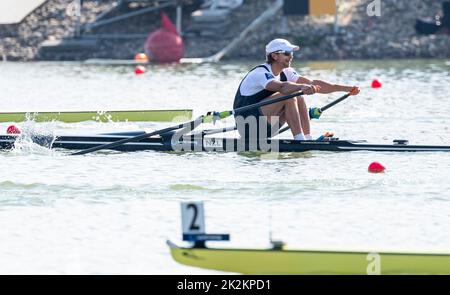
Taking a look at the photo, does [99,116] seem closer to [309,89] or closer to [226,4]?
[309,89]

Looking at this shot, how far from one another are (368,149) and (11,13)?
26.3m

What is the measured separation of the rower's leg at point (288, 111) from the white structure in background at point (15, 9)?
81.2ft

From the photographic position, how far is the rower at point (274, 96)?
52.1ft

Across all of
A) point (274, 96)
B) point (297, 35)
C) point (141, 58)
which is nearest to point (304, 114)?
point (274, 96)

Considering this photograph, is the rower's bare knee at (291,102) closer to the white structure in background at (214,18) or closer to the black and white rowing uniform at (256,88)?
the black and white rowing uniform at (256,88)

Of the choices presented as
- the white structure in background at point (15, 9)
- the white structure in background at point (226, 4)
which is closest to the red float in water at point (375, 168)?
the white structure in background at point (226, 4)

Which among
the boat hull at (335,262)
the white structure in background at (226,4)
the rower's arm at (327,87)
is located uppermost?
the white structure in background at (226,4)

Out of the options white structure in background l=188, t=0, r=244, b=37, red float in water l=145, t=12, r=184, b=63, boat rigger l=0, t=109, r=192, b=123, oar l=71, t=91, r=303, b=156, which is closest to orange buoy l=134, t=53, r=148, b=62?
red float in water l=145, t=12, r=184, b=63

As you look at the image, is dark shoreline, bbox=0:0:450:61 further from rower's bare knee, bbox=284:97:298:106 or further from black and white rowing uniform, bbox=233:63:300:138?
rower's bare knee, bbox=284:97:298:106

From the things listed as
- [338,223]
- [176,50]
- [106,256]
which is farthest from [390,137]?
[176,50]

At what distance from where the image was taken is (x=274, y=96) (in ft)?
52.7

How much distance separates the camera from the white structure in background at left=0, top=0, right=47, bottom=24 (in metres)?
39.8

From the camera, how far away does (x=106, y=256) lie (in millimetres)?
11297

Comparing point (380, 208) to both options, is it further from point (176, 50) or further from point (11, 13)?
point (11, 13)
